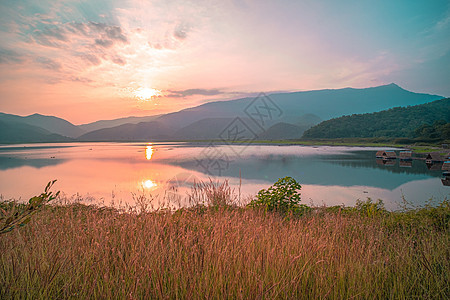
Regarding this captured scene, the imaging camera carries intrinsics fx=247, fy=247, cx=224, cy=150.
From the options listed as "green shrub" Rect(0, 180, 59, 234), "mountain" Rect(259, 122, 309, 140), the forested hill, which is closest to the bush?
"green shrub" Rect(0, 180, 59, 234)

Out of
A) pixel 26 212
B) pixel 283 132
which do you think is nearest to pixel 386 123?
pixel 283 132

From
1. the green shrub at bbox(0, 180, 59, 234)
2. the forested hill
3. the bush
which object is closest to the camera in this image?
the green shrub at bbox(0, 180, 59, 234)

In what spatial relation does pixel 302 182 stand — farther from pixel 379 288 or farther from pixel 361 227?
pixel 379 288

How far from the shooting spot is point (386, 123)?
3821 inches

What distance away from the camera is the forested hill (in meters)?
91.0

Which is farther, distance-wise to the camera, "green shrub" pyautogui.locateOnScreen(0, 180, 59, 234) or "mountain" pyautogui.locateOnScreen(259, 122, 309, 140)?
"mountain" pyautogui.locateOnScreen(259, 122, 309, 140)

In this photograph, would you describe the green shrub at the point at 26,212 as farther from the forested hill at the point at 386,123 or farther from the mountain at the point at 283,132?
the mountain at the point at 283,132

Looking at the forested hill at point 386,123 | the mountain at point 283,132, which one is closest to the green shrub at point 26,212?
the forested hill at point 386,123

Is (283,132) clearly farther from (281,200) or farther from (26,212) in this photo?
(26,212)

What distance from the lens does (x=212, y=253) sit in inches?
132

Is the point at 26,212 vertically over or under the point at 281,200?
over

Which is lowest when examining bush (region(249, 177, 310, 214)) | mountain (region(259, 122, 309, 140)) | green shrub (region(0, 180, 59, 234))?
bush (region(249, 177, 310, 214))

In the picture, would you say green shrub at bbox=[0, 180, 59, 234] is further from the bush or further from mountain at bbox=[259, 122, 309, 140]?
mountain at bbox=[259, 122, 309, 140]

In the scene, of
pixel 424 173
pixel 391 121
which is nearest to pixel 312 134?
pixel 391 121
